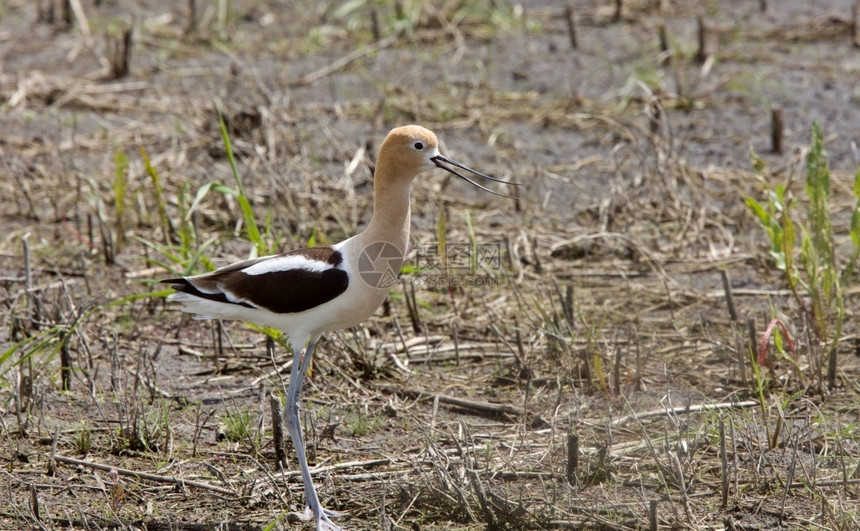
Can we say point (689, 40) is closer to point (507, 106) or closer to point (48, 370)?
point (507, 106)

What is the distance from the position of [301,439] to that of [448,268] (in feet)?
6.34

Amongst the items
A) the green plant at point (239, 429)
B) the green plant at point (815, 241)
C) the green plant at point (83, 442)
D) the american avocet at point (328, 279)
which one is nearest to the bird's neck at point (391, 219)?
the american avocet at point (328, 279)

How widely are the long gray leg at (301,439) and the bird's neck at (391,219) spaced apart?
0.54 metres

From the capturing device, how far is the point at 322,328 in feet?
13.6

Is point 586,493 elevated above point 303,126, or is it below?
below

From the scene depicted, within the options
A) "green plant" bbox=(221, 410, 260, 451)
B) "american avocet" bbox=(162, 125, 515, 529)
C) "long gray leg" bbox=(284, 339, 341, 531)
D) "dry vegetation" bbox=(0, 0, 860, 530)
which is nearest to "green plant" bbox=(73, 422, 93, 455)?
"dry vegetation" bbox=(0, 0, 860, 530)

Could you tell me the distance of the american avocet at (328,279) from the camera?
4016 mm

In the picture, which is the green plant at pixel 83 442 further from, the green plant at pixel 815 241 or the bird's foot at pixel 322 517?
the green plant at pixel 815 241

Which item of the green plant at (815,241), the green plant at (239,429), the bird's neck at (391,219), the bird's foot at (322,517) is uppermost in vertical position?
the bird's neck at (391,219)

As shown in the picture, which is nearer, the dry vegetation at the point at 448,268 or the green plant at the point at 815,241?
the dry vegetation at the point at 448,268

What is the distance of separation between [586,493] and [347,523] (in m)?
0.85

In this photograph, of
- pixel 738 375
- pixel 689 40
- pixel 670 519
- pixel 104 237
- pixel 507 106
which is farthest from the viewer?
pixel 689 40

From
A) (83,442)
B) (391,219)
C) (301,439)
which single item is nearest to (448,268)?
(391,219)

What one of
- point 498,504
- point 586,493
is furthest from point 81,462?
point 586,493
